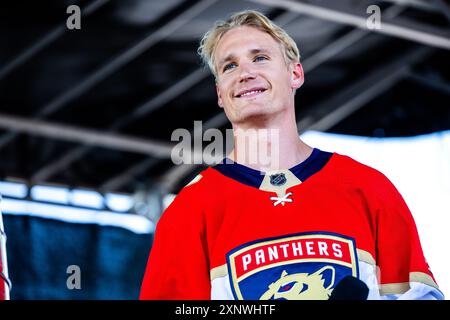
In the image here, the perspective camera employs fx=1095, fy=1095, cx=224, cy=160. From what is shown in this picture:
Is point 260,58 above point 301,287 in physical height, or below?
above

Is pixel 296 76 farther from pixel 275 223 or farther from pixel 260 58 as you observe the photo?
pixel 275 223

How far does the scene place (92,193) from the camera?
5.80 m

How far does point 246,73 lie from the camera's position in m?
2.54

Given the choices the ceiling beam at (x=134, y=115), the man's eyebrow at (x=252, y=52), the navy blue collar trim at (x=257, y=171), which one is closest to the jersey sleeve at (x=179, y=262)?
the navy blue collar trim at (x=257, y=171)

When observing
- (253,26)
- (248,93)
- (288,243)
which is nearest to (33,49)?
(253,26)

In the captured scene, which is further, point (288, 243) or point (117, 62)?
point (117, 62)

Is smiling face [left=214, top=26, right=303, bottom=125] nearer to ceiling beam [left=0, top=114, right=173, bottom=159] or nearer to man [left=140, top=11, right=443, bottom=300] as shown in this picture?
man [left=140, top=11, right=443, bottom=300]

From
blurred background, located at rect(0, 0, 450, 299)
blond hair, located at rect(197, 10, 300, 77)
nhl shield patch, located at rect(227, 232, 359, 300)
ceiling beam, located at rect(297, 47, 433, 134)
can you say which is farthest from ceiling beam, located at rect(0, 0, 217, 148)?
nhl shield patch, located at rect(227, 232, 359, 300)

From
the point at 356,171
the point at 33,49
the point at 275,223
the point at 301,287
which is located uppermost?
the point at 33,49

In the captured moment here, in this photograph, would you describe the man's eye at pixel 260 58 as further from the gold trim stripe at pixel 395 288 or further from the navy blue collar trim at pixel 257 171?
the gold trim stripe at pixel 395 288

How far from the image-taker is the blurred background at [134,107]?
5051mm

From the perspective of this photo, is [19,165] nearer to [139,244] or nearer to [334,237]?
[139,244]

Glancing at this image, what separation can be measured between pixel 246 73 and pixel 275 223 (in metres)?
0.38
